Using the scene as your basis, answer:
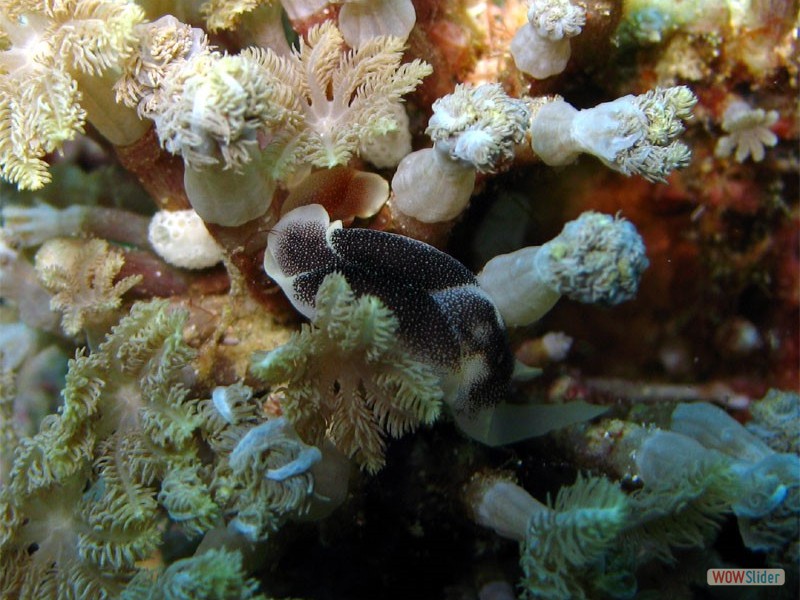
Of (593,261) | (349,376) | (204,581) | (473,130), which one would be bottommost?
(204,581)

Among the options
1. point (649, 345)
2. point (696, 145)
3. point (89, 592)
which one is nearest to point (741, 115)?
point (696, 145)

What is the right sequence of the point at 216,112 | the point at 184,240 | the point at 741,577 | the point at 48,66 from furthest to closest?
the point at 184,240 → the point at 741,577 → the point at 48,66 → the point at 216,112

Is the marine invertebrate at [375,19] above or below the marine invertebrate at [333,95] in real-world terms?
above

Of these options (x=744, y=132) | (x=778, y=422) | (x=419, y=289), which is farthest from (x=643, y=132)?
(x=778, y=422)

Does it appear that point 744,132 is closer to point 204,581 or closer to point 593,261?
point 593,261

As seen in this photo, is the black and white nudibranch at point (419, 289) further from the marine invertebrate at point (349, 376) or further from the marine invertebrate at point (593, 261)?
the marine invertebrate at point (593, 261)

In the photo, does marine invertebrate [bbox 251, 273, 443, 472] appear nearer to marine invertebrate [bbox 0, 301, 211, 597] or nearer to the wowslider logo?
marine invertebrate [bbox 0, 301, 211, 597]

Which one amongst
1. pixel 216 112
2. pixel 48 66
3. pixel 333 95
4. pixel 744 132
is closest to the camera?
pixel 216 112

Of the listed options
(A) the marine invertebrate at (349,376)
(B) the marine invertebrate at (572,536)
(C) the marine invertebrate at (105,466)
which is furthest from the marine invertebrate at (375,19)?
(B) the marine invertebrate at (572,536)
